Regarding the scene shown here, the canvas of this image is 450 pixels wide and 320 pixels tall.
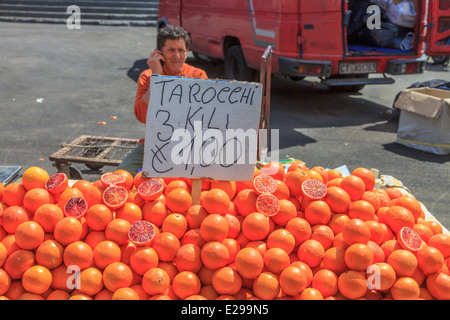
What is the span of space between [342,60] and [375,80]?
1100mm

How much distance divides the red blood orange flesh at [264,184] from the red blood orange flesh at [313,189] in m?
0.17

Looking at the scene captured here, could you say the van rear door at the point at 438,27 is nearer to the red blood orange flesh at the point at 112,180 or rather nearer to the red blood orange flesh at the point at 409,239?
the red blood orange flesh at the point at 409,239

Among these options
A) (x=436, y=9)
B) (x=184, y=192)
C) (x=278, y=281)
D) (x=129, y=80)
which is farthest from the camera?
(x=129, y=80)

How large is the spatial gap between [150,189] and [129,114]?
5.94m

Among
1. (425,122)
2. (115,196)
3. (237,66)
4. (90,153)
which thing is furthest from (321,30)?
(115,196)

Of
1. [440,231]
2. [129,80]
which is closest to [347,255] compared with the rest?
[440,231]

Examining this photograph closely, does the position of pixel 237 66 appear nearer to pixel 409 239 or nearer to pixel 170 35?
pixel 170 35

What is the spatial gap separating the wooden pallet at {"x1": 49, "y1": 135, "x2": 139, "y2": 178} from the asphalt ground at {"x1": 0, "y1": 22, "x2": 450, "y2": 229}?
0.38 metres

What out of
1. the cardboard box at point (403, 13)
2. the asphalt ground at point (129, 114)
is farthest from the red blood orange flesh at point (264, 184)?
the cardboard box at point (403, 13)

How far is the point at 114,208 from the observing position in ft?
7.52

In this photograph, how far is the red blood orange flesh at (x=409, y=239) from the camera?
2184mm

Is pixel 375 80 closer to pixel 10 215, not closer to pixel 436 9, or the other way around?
pixel 436 9

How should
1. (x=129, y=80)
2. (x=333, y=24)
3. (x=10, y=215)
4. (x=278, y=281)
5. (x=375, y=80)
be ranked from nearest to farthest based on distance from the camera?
(x=278, y=281), (x=10, y=215), (x=333, y=24), (x=375, y=80), (x=129, y=80)

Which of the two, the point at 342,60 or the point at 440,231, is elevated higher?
the point at 342,60
